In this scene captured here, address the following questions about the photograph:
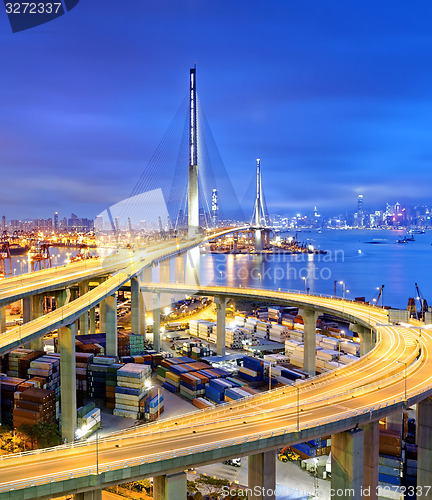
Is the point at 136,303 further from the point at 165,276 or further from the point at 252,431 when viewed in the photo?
the point at 165,276

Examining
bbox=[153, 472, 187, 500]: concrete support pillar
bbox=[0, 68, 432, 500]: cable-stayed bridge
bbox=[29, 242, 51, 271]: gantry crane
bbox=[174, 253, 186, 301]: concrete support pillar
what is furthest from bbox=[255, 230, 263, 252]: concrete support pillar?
bbox=[153, 472, 187, 500]: concrete support pillar

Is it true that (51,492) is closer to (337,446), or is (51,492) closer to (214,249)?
(337,446)

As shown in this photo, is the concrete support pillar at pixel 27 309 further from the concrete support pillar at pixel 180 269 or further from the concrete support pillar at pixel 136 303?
the concrete support pillar at pixel 180 269

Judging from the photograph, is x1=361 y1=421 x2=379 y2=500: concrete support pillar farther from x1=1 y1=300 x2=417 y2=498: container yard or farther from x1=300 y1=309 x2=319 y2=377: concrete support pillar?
x1=300 y1=309 x2=319 y2=377: concrete support pillar

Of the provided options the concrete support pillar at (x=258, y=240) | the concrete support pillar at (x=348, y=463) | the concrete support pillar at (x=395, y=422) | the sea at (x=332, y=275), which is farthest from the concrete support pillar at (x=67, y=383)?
the concrete support pillar at (x=258, y=240)

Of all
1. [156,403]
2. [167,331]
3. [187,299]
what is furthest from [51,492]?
[187,299]

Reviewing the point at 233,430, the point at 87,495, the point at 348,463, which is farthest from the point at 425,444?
the point at 87,495
